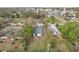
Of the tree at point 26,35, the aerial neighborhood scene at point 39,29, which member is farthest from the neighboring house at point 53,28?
the tree at point 26,35

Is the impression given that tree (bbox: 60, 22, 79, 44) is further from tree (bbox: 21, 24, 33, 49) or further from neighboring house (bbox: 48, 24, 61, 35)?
tree (bbox: 21, 24, 33, 49)

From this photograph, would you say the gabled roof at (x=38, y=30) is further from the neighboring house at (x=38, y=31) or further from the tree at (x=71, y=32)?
the tree at (x=71, y=32)

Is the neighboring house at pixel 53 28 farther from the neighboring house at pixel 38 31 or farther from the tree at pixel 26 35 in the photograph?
the tree at pixel 26 35

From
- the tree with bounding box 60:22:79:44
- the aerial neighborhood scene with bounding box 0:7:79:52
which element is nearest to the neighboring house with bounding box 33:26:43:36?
the aerial neighborhood scene with bounding box 0:7:79:52

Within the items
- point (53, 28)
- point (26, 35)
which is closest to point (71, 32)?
point (53, 28)

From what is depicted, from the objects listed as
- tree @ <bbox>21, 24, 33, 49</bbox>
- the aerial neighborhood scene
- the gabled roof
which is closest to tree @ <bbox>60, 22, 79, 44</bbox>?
the aerial neighborhood scene

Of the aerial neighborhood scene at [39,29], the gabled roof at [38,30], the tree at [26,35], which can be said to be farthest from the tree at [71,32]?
the tree at [26,35]

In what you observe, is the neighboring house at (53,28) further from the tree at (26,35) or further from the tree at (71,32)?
the tree at (26,35)

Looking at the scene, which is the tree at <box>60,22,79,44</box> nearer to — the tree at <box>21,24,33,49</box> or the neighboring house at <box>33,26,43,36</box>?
the neighboring house at <box>33,26,43,36</box>
